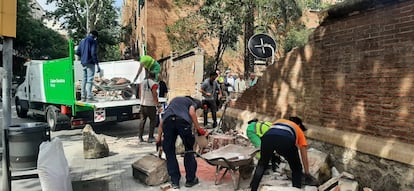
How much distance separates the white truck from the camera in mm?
10102

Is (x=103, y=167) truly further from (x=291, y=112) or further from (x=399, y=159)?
(x=399, y=159)

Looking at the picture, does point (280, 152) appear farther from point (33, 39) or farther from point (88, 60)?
point (33, 39)

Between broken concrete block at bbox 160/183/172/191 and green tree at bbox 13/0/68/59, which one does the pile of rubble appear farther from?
green tree at bbox 13/0/68/59

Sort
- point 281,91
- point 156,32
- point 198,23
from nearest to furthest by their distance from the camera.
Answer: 1. point 281,91
2. point 198,23
3. point 156,32

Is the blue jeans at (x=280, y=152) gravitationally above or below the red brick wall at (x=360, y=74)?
below

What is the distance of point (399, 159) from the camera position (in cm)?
480

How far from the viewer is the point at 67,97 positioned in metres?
10.4

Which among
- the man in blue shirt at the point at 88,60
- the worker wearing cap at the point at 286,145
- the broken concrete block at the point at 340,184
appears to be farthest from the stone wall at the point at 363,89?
the man in blue shirt at the point at 88,60

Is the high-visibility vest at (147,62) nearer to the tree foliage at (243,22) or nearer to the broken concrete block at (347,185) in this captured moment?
the broken concrete block at (347,185)

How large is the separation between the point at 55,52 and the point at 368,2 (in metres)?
43.7

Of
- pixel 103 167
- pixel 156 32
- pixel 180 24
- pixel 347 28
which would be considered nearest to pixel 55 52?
pixel 156 32

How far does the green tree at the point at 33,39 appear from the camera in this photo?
109 feet

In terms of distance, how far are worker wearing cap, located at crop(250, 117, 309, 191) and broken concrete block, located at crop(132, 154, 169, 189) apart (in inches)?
61.7

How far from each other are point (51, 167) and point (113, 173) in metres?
2.09
